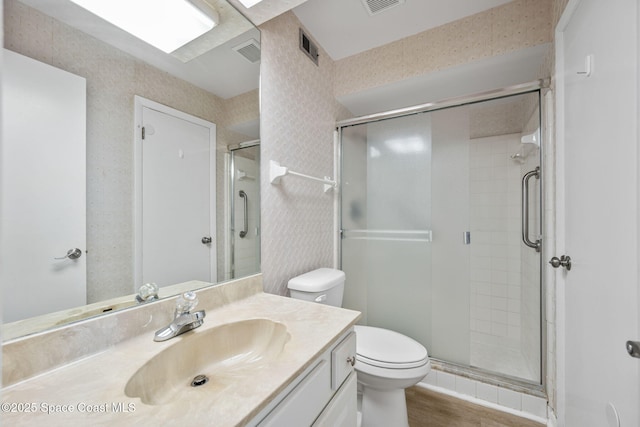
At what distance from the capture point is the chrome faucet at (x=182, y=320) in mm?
813

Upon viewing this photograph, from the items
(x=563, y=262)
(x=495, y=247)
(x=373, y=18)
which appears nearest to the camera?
(x=563, y=262)

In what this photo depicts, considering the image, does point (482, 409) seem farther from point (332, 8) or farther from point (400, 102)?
point (332, 8)

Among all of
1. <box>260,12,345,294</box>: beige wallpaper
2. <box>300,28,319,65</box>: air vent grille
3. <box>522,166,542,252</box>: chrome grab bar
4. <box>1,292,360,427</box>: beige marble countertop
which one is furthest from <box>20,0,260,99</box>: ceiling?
<box>522,166,542,252</box>: chrome grab bar

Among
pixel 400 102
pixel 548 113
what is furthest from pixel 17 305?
pixel 400 102

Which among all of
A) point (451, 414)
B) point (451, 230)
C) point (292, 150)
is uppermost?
point (292, 150)

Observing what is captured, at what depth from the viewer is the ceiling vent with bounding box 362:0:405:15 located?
150cm

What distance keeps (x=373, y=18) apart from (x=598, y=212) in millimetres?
1533

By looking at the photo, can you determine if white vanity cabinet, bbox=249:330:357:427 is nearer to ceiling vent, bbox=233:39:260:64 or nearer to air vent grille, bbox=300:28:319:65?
ceiling vent, bbox=233:39:260:64

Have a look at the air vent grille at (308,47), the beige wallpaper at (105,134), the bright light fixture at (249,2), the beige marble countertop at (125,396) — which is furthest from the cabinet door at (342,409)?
the air vent grille at (308,47)

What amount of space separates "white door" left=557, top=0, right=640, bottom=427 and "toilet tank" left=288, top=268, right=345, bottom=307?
3.55 feet

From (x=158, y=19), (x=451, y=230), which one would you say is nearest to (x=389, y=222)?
(x=451, y=230)

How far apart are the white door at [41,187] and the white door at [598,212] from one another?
1.56 m

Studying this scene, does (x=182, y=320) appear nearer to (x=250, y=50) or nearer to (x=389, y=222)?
(x=250, y=50)

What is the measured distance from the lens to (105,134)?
79cm
